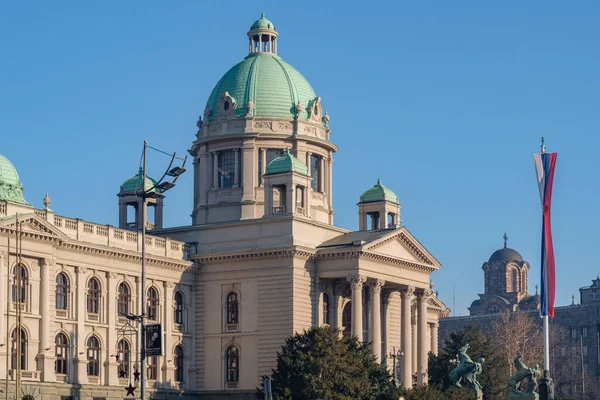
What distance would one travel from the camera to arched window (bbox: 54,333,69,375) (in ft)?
335

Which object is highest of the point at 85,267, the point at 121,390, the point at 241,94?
the point at 241,94

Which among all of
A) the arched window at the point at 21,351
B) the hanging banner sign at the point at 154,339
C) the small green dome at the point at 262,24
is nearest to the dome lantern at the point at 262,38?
the small green dome at the point at 262,24

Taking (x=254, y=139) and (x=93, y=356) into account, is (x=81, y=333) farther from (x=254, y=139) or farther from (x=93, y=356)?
(x=254, y=139)

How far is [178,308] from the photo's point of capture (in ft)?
379

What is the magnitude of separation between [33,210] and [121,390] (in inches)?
633

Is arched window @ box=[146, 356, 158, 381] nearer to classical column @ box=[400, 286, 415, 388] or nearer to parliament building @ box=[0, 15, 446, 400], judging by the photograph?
parliament building @ box=[0, 15, 446, 400]

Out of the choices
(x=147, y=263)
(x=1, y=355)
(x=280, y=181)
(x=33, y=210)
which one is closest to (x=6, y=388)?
(x=1, y=355)

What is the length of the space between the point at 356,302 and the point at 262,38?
28.8 metres

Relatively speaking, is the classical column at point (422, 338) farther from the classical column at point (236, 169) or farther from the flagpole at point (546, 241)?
the flagpole at point (546, 241)

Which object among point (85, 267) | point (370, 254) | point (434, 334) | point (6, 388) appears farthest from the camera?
point (434, 334)

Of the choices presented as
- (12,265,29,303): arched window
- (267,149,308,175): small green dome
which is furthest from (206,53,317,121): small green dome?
(12,265,29,303): arched window

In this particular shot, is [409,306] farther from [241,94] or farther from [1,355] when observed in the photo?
[1,355]

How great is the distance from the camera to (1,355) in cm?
9550

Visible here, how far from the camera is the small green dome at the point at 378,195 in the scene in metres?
124
